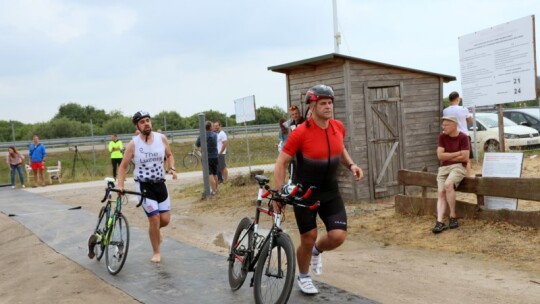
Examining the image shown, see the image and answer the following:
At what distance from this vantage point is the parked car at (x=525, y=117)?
19531mm

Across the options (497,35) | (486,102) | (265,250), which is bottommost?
(265,250)

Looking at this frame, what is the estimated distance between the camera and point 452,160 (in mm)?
8156

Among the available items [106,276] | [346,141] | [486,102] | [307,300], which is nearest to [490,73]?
[486,102]

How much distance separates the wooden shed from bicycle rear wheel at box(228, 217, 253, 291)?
6.34 meters

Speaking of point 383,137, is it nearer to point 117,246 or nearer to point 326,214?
point 117,246

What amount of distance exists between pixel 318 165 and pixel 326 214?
49 centimetres

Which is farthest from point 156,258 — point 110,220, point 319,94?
point 319,94

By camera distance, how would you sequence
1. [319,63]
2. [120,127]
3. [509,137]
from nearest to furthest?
[319,63] < [509,137] < [120,127]

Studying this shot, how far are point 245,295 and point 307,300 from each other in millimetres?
678

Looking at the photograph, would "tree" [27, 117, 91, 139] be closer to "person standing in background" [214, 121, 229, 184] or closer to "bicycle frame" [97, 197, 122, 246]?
"person standing in background" [214, 121, 229, 184]

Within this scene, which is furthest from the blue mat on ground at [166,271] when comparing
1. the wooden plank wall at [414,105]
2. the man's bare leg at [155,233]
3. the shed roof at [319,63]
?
the wooden plank wall at [414,105]

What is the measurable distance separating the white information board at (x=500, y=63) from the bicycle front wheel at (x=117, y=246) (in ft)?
22.5

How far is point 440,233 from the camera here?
8125 millimetres

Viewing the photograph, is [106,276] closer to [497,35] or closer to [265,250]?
[265,250]
